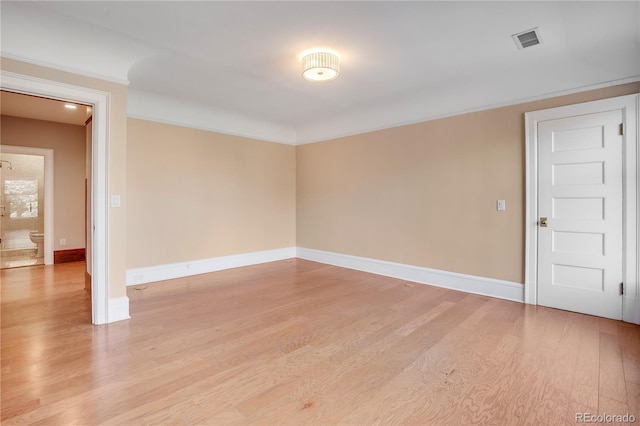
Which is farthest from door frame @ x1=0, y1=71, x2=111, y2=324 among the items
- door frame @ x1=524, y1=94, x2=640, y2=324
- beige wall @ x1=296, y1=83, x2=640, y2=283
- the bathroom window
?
the bathroom window

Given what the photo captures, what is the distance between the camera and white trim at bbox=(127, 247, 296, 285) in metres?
4.52

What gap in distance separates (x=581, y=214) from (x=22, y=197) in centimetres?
1122

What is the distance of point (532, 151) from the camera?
3.61 meters

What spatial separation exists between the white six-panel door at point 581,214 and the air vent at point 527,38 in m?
1.03

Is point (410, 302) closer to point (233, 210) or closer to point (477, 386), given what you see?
point (477, 386)

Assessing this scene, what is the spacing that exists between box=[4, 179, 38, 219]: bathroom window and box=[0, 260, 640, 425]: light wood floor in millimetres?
5106

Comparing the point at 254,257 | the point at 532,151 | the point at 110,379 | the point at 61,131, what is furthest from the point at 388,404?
the point at 61,131

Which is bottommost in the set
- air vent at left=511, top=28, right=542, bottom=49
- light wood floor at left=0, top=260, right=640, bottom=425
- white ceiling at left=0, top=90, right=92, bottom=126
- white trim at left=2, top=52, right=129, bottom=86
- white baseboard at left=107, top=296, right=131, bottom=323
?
light wood floor at left=0, top=260, right=640, bottom=425

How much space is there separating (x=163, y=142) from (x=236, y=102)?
1293 mm

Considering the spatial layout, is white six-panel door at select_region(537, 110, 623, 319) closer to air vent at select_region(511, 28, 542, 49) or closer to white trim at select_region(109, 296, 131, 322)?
air vent at select_region(511, 28, 542, 49)

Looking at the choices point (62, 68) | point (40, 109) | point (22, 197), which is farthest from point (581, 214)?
point (22, 197)

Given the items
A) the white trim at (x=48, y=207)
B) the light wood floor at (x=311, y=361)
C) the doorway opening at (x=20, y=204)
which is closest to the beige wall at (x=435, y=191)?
the light wood floor at (x=311, y=361)

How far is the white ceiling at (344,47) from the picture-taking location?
8.07 feet

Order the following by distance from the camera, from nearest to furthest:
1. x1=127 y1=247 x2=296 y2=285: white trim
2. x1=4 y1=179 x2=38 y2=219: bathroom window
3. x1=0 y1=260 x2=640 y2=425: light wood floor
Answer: x1=0 y1=260 x2=640 y2=425: light wood floor
x1=127 y1=247 x2=296 y2=285: white trim
x1=4 y1=179 x2=38 y2=219: bathroom window
